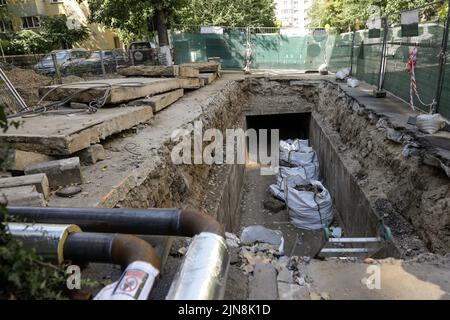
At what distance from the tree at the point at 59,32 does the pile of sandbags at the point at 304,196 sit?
1965 cm

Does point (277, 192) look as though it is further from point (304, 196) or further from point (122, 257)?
point (122, 257)

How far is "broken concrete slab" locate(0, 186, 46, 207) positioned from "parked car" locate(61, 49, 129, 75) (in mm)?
9382

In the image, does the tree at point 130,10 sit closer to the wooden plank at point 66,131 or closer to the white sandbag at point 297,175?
the white sandbag at point 297,175

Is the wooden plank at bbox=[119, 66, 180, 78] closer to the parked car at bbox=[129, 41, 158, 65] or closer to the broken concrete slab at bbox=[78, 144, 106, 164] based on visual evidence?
the broken concrete slab at bbox=[78, 144, 106, 164]

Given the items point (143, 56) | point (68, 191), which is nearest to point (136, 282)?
point (68, 191)

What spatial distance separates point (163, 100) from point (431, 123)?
16.8 feet

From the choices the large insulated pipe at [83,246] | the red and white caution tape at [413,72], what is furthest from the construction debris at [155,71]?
the large insulated pipe at [83,246]

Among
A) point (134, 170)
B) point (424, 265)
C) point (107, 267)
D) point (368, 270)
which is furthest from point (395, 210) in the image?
point (107, 267)

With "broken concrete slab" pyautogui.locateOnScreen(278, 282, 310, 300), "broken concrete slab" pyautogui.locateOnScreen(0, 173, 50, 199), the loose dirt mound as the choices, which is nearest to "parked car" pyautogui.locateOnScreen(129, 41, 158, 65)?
the loose dirt mound

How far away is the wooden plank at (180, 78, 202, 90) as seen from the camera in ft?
28.9

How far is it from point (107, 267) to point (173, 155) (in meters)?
2.63

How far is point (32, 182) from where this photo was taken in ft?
9.52

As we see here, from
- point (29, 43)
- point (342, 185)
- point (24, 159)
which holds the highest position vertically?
point (29, 43)

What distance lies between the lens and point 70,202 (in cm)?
293
